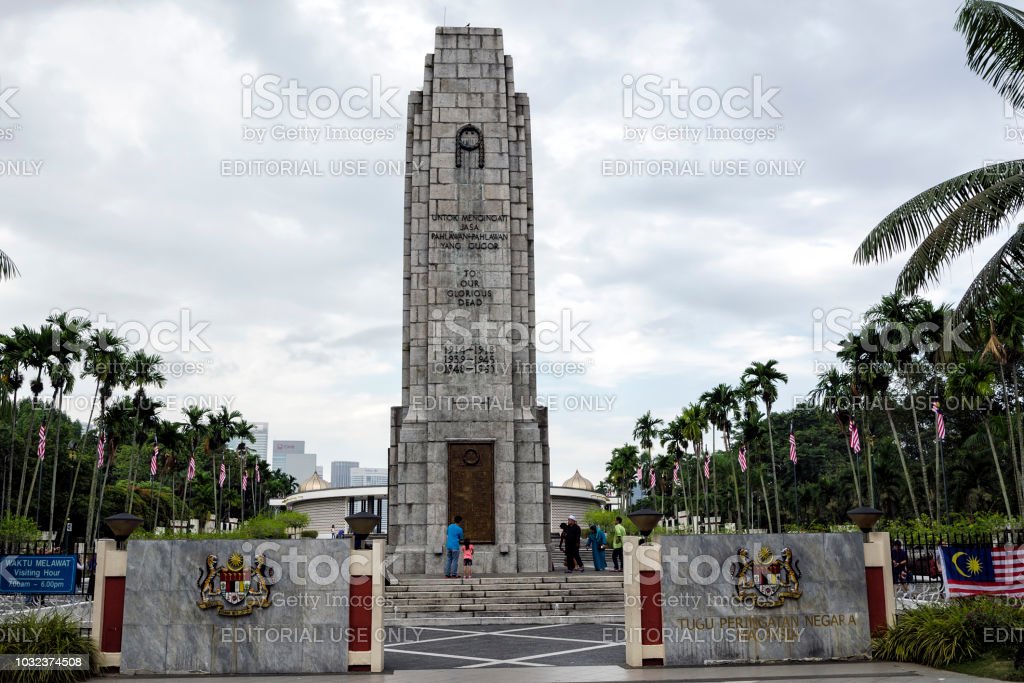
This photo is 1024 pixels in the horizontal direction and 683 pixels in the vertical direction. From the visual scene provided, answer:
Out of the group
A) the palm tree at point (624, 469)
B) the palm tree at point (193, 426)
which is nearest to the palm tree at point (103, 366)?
the palm tree at point (193, 426)

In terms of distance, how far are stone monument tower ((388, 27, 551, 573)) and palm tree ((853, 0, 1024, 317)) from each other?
13.9 meters

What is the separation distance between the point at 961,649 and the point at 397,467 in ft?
59.2

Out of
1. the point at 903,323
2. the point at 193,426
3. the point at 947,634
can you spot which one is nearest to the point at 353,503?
the point at 193,426

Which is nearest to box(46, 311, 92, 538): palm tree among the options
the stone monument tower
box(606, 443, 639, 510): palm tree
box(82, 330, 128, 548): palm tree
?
box(82, 330, 128, 548): palm tree

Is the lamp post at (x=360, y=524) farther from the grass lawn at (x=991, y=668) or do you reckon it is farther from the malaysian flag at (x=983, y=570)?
the malaysian flag at (x=983, y=570)

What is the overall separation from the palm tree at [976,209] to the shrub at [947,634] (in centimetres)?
498

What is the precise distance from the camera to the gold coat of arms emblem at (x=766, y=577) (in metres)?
13.0

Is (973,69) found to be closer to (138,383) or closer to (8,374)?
(8,374)

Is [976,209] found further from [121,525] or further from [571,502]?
[571,502]

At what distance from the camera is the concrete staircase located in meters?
19.8

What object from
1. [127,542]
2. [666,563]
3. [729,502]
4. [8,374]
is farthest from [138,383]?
[729,502]

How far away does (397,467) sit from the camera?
88.8ft

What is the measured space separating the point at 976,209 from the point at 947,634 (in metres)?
6.88

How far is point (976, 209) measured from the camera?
47.4 ft
